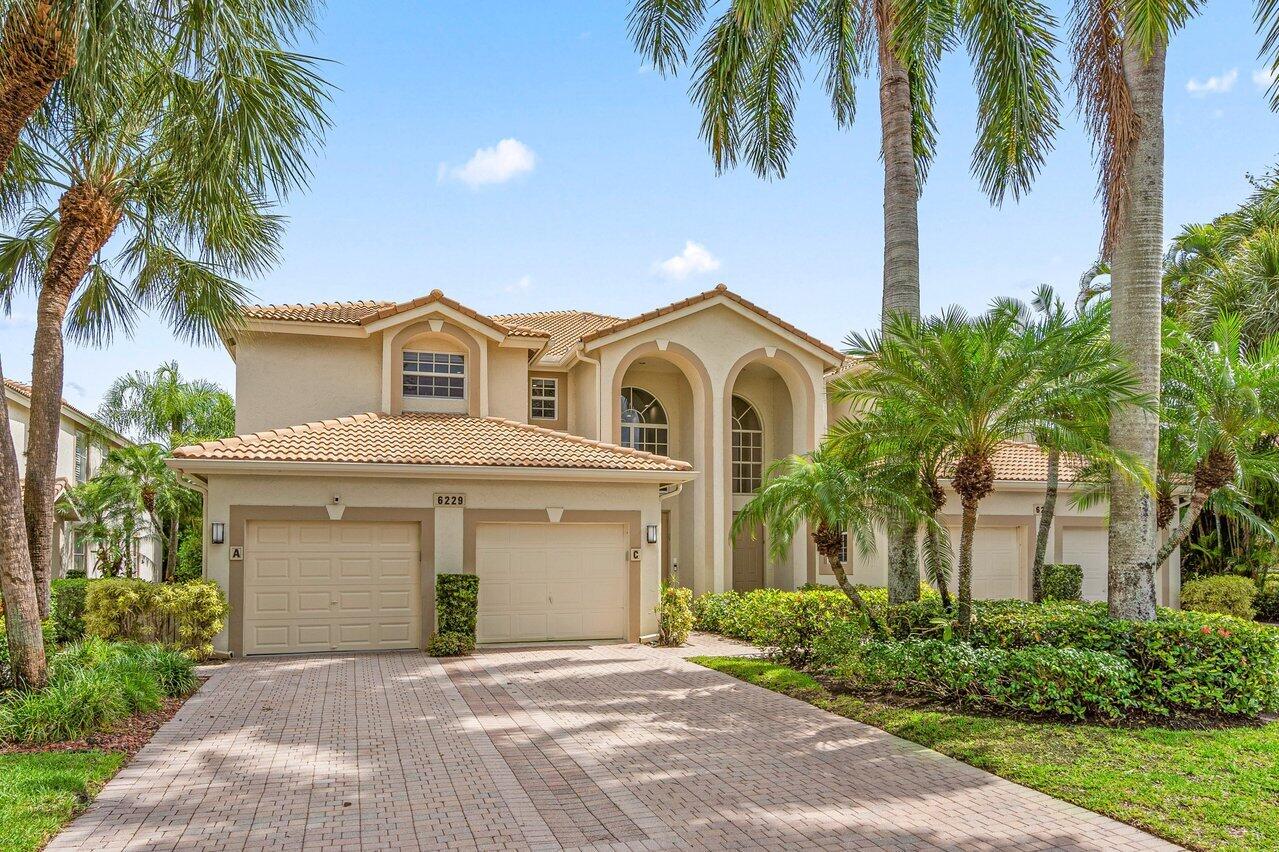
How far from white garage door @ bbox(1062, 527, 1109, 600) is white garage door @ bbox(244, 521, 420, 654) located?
1732cm

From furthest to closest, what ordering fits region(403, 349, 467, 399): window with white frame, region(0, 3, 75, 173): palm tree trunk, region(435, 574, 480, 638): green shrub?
region(403, 349, 467, 399): window with white frame
region(435, 574, 480, 638): green shrub
region(0, 3, 75, 173): palm tree trunk

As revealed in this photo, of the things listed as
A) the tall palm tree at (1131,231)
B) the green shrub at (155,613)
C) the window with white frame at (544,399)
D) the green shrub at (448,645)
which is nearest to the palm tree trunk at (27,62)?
the green shrub at (155,613)

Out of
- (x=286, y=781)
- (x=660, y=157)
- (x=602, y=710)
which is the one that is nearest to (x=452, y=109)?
(x=660, y=157)

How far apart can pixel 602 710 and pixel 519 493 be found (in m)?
6.20

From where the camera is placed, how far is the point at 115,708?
32.3 ft

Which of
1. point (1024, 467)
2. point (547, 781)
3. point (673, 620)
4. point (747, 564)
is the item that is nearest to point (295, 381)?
point (673, 620)

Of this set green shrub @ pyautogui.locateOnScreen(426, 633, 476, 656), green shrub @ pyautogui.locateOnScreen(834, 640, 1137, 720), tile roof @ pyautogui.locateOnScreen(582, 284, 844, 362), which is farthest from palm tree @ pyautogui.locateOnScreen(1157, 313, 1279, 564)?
green shrub @ pyautogui.locateOnScreen(426, 633, 476, 656)

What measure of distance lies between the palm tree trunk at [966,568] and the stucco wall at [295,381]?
12.9 meters

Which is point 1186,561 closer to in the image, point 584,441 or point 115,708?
point 584,441

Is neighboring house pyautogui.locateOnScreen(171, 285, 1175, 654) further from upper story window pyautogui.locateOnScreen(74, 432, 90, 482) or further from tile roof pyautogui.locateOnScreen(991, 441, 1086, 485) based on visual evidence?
upper story window pyautogui.locateOnScreen(74, 432, 90, 482)

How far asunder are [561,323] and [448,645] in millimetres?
13390

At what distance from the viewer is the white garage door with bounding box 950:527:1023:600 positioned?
2308 cm

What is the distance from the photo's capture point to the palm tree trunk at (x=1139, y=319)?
1159 centimetres

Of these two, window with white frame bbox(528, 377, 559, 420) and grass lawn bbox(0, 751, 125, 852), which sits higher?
window with white frame bbox(528, 377, 559, 420)
